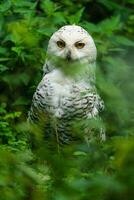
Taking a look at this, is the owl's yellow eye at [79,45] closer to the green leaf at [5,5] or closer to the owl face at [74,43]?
the owl face at [74,43]

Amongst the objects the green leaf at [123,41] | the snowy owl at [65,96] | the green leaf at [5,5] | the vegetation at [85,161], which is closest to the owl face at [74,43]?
the snowy owl at [65,96]

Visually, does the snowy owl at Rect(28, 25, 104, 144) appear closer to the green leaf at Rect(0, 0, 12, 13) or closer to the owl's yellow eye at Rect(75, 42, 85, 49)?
the owl's yellow eye at Rect(75, 42, 85, 49)

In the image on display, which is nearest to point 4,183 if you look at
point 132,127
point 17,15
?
point 132,127

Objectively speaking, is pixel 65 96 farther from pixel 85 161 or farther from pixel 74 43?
pixel 85 161

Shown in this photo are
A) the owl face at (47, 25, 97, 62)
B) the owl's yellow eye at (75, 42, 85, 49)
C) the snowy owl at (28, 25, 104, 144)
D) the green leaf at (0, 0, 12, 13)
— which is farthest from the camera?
the green leaf at (0, 0, 12, 13)

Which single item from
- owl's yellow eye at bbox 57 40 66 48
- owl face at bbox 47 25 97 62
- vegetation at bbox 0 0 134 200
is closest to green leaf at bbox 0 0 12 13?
owl face at bbox 47 25 97 62

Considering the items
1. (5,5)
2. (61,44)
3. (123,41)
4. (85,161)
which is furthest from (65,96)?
(85,161)

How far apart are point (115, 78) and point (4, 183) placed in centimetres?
83

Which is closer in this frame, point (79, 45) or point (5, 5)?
point (79, 45)

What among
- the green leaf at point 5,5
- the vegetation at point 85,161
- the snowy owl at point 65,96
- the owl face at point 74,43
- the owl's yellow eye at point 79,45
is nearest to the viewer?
the vegetation at point 85,161

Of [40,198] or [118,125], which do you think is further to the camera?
[118,125]

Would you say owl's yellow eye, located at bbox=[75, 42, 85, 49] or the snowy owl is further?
owl's yellow eye, located at bbox=[75, 42, 85, 49]

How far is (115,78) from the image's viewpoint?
8.86 feet

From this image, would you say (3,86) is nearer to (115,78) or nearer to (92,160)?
(115,78)
